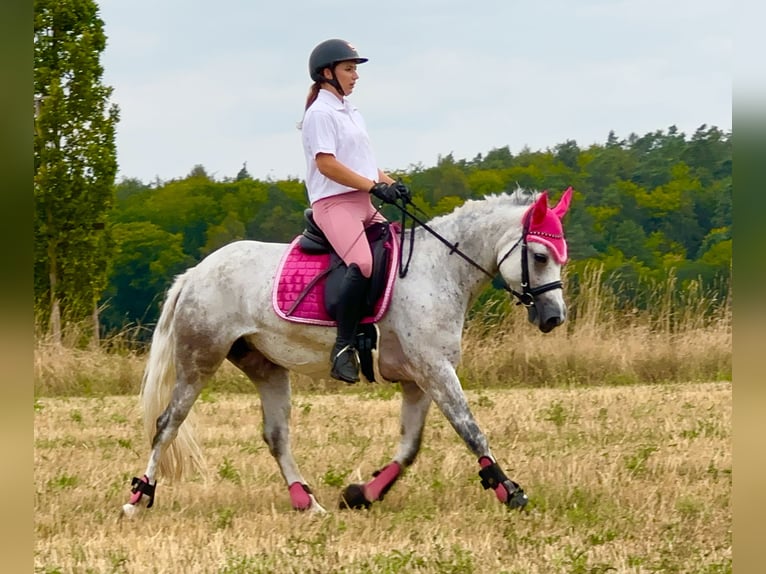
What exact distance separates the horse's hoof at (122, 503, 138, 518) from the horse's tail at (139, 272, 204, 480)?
21.4 inches

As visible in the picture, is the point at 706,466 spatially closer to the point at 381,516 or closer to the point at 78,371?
the point at 381,516

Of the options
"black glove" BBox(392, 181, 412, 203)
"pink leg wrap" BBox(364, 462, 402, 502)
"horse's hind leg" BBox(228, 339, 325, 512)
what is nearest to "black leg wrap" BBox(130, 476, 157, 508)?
"horse's hind leg" BBox(228, 339, 325, 512)

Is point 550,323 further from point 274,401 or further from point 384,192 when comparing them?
point 274,401

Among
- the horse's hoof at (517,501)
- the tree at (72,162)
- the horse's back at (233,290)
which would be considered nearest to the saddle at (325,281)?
the horse's back at (233,290)

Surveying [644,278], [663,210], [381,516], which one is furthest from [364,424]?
[663,210]

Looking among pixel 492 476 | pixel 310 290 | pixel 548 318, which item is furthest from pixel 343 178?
pixel 492 476

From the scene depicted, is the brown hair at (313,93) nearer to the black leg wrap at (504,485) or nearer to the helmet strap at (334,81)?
the helmet strap at (334,81)

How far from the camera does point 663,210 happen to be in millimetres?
23797

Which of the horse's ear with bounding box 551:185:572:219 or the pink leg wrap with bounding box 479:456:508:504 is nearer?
the pink leg wrap with bounding box 479:456:508:504

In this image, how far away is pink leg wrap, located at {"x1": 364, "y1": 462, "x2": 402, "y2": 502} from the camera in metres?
6.26

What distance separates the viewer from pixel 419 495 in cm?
644

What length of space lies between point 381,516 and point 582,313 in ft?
27.6

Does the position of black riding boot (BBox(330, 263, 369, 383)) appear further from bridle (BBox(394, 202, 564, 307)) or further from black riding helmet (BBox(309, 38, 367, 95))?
black riding helmet (BBox(309, 38, 367, 95))

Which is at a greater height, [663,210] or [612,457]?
[663,210]
